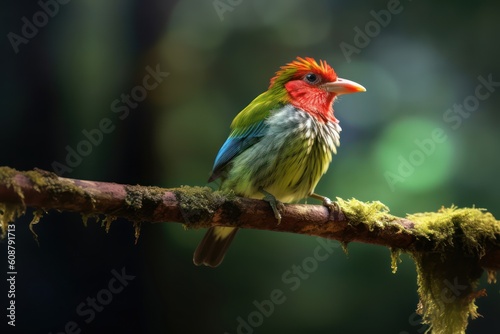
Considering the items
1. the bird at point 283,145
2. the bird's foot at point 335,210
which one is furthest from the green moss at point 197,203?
the bird's foot at point 335,210

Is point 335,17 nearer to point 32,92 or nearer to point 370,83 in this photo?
point 370,83

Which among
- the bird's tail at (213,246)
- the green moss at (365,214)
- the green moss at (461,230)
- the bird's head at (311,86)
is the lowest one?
the bird's tail at (213,246)

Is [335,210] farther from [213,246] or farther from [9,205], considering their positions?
[9,205]

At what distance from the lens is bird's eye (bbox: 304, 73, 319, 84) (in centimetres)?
315

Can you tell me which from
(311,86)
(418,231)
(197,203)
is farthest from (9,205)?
(311,86)

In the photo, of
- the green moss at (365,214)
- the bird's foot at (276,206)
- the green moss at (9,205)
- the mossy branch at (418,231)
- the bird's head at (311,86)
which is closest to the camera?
the green moss at (9,205)

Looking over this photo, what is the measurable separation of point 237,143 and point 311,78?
633mm

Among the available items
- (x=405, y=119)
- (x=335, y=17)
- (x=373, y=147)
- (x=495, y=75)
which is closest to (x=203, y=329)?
(x=373, y=147)

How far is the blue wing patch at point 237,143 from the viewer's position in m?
2.87

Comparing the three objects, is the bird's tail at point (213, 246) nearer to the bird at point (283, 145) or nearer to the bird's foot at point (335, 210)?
the bird at point (283, 145)

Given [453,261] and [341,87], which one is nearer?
[453,261]

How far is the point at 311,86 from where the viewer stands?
3135mm

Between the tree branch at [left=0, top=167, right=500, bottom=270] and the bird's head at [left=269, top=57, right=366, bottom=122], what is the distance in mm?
767

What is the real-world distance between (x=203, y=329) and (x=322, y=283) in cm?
97
